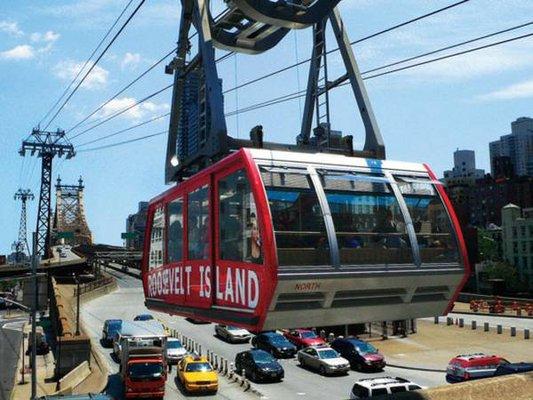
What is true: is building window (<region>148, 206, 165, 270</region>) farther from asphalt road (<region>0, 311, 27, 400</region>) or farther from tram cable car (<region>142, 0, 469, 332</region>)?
asphalt road (<region>0, 311, 27, 400</region>)

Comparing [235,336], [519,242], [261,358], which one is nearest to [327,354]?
[261,358]

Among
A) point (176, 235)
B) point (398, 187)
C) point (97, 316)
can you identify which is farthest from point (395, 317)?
point (97, 316)

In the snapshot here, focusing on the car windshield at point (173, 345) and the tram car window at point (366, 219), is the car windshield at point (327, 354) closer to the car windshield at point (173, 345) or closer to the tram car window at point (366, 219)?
the car windshield at point (173, 345)

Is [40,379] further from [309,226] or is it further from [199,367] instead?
[309,226]

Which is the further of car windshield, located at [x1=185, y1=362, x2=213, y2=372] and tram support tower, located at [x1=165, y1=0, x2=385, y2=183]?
car windshield, located at [x1=185, y1=362, x2=213, y2=372]

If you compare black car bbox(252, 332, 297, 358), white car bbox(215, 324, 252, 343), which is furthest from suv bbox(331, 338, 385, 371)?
white car bbox(215, 324, 252, 343)

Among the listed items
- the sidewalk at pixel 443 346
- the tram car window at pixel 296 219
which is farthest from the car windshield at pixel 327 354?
the tram car window at pixel 296 219
